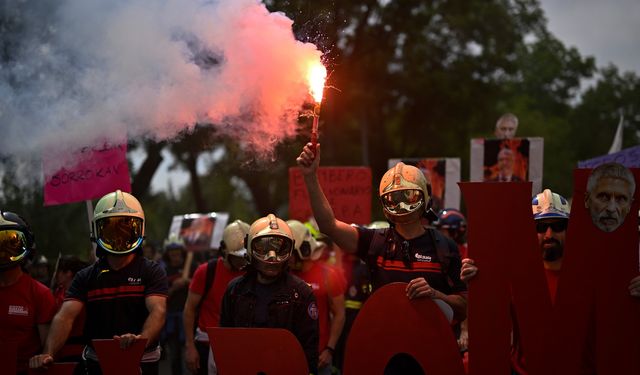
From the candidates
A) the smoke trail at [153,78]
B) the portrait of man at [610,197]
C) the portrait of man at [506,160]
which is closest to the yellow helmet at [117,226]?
the smoke trail at [153,78]

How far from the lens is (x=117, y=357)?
5.61 metres

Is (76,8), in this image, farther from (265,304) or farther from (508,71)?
(508,71)

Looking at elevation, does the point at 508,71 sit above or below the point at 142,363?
above

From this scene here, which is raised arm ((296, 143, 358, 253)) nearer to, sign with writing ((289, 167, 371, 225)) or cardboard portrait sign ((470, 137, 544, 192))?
cardboard portrait sign ((470, 137, 544, 192))

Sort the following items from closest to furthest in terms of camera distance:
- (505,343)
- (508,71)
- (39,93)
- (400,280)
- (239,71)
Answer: (505,343), (400,280), (239,71), (39,93), (508,71)

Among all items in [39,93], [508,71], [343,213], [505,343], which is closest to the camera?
Result: [505,343]

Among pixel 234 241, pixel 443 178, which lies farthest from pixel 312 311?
pixel 443 178

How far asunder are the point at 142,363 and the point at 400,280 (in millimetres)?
2077

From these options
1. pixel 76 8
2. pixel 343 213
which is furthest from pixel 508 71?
pixel 76 8

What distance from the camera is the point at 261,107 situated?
7.00 meters

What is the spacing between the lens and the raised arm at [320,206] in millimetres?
5461

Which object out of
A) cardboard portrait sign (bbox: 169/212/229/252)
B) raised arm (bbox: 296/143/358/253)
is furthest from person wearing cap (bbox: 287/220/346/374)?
cardboard portrait sign (bbox: 169/212/229/252)

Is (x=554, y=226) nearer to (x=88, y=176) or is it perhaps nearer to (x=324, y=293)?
(x=324, y=293)

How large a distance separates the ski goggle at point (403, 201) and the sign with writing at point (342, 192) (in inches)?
208
